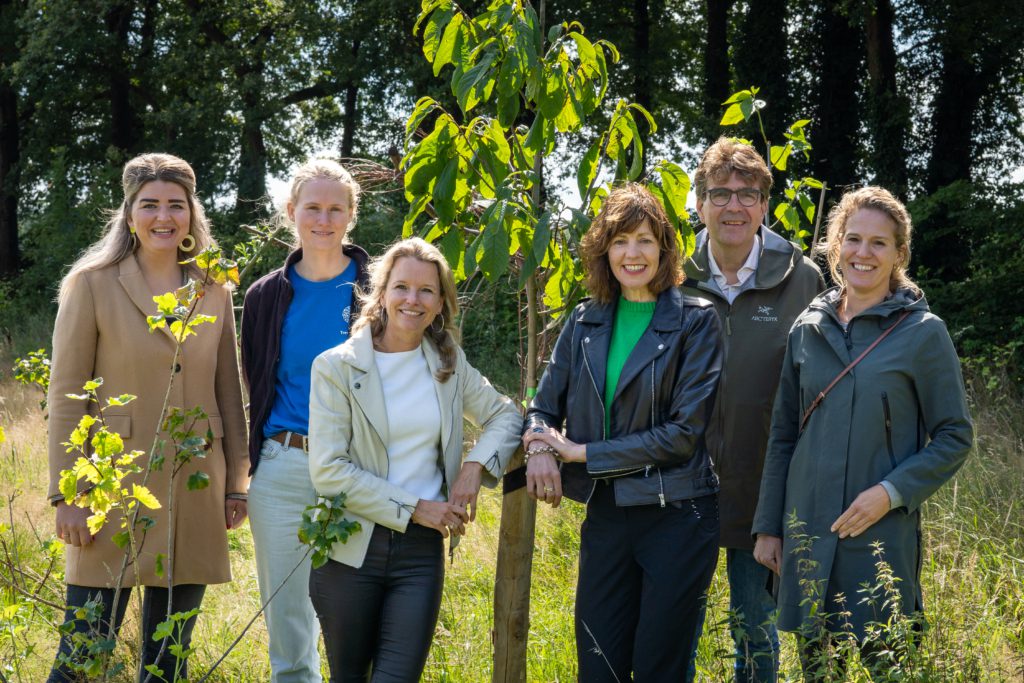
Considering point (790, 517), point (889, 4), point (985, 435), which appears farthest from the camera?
point (889, 4)

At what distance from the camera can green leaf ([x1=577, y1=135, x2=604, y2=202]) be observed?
10.9 feet

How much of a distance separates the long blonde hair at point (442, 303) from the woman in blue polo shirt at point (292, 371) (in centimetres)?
25

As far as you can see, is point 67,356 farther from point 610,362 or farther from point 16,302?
point 16,302

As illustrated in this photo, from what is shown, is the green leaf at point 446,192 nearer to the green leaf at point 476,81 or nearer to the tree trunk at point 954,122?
the green leaf at point 476,81

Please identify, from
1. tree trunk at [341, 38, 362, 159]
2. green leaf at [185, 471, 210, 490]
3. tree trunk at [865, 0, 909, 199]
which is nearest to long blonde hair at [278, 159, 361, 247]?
green leaf at [185, 471, 210, 490]

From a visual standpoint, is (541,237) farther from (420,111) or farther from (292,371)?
(292,371)

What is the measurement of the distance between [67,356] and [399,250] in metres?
1.23

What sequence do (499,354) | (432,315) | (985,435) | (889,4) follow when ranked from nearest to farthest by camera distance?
(432,315) → (985,435) → (499,354) → (889,4)

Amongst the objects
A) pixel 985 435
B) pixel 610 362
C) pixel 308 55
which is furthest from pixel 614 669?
pixel 308 55

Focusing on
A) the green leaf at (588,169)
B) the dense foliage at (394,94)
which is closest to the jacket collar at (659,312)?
the green leaf at (588,169)

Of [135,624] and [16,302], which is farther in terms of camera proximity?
[16,302]

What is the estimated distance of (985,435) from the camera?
687cm

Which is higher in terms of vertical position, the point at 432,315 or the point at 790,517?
the point at 432,315

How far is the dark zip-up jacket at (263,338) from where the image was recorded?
11.5ft
